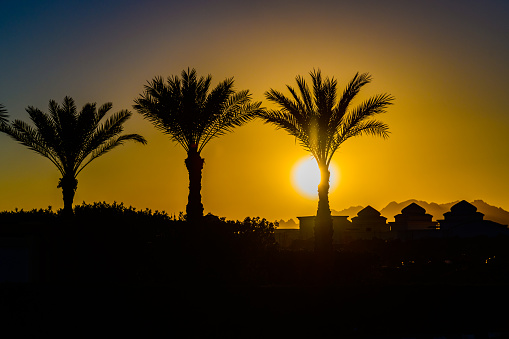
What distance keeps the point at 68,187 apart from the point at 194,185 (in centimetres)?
888

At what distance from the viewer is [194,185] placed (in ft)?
85.9

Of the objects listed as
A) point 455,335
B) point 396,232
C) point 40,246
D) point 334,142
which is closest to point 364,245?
point 334,142

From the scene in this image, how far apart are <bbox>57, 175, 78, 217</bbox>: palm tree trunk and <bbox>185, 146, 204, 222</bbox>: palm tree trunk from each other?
813 centimetres

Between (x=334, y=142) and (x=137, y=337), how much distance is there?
17516 mm

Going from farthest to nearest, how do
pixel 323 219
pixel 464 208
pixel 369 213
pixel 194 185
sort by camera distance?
1. pixel 369 213
2. pixel 464 208
3. pixel 323 219
4. pixel 194 185

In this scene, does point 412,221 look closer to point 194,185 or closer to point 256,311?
point 194,185

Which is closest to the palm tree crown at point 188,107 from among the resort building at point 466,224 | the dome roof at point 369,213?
the resort building at point 466,224

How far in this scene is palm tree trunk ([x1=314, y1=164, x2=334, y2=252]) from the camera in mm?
25719

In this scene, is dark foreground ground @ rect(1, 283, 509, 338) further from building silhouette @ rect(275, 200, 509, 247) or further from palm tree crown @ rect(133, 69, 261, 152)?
building silhouette @ rect(275, 200, 509, 247)

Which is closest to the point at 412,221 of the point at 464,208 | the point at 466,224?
the point at 464,208

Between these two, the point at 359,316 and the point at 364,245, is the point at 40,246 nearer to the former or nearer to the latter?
the point at 359,316

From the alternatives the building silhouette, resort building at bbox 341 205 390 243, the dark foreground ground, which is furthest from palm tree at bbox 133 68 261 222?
resort building at bbox 341 205 390 243

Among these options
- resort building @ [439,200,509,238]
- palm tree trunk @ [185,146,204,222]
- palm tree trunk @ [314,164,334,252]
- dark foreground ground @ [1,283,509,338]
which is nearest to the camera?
dark foreground ground @ [1,283,509,338]

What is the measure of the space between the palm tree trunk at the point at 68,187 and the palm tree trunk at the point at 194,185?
8.13m
